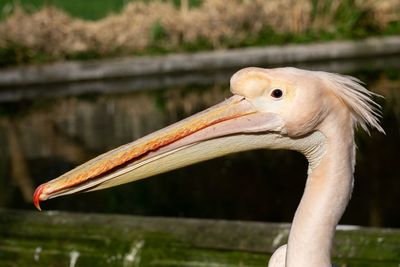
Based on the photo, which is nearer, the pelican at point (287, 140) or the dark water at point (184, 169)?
the pelican at point (287, 140)

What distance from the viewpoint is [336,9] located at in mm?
14023

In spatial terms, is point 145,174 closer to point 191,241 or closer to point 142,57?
point 191,241

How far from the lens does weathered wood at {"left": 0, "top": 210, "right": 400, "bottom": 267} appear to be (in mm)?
3494

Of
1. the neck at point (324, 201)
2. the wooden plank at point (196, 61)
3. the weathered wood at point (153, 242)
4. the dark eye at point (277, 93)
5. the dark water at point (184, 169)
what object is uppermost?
the dark eye at point (277, 93)

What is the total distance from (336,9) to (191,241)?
1072 centimetres

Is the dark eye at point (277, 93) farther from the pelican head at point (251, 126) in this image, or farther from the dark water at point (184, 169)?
the dark water at point (184, 169)

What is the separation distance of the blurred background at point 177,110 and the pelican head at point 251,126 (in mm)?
3546

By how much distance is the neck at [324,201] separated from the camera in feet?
7.04

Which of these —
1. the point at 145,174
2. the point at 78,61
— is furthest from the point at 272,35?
the point at 145,174

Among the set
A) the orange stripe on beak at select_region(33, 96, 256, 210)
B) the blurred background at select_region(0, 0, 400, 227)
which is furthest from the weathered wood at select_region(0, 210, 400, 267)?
the blurred background at select_region(0, 0, 400, 227)

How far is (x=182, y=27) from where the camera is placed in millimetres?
14172

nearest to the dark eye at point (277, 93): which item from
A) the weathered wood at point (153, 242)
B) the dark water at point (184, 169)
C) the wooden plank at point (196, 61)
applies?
the weathered wood at point (153, 242)

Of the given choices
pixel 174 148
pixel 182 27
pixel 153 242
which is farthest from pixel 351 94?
pixel 182 27

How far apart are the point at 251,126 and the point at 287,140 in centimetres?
10
